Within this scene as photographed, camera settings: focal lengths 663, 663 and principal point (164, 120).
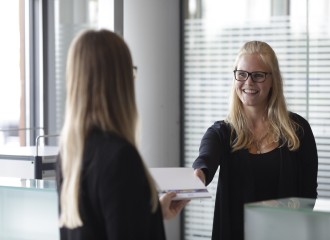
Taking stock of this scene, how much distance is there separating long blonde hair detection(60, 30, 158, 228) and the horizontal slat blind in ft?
12.0

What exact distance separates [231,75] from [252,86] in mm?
2652

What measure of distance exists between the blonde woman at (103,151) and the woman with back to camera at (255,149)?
1.11 metres

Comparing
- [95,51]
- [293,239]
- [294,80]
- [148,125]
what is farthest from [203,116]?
[95,51]

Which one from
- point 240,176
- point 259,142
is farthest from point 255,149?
point 240,176

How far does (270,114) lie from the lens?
3.04 m

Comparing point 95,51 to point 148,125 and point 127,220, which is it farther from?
point 148,125

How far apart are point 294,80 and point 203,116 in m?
0.90

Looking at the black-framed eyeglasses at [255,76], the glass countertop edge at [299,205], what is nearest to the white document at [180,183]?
the glass countertop edge at [299,205]

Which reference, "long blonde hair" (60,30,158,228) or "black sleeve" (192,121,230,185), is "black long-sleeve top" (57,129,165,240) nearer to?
"long blonde hair" (60,30,158,228)

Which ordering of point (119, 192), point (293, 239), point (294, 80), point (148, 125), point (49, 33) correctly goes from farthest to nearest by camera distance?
point (49, 33) → point (148, 125) → point (294, 80) → point (293, 239) → point (119, 192)

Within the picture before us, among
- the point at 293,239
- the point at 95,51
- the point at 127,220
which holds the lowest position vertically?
the point at 293,239

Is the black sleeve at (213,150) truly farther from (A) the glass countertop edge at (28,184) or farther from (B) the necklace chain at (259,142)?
(A) the glass countertop edge at (28,184)

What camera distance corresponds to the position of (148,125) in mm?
5688

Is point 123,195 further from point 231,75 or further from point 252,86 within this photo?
point 231,75
